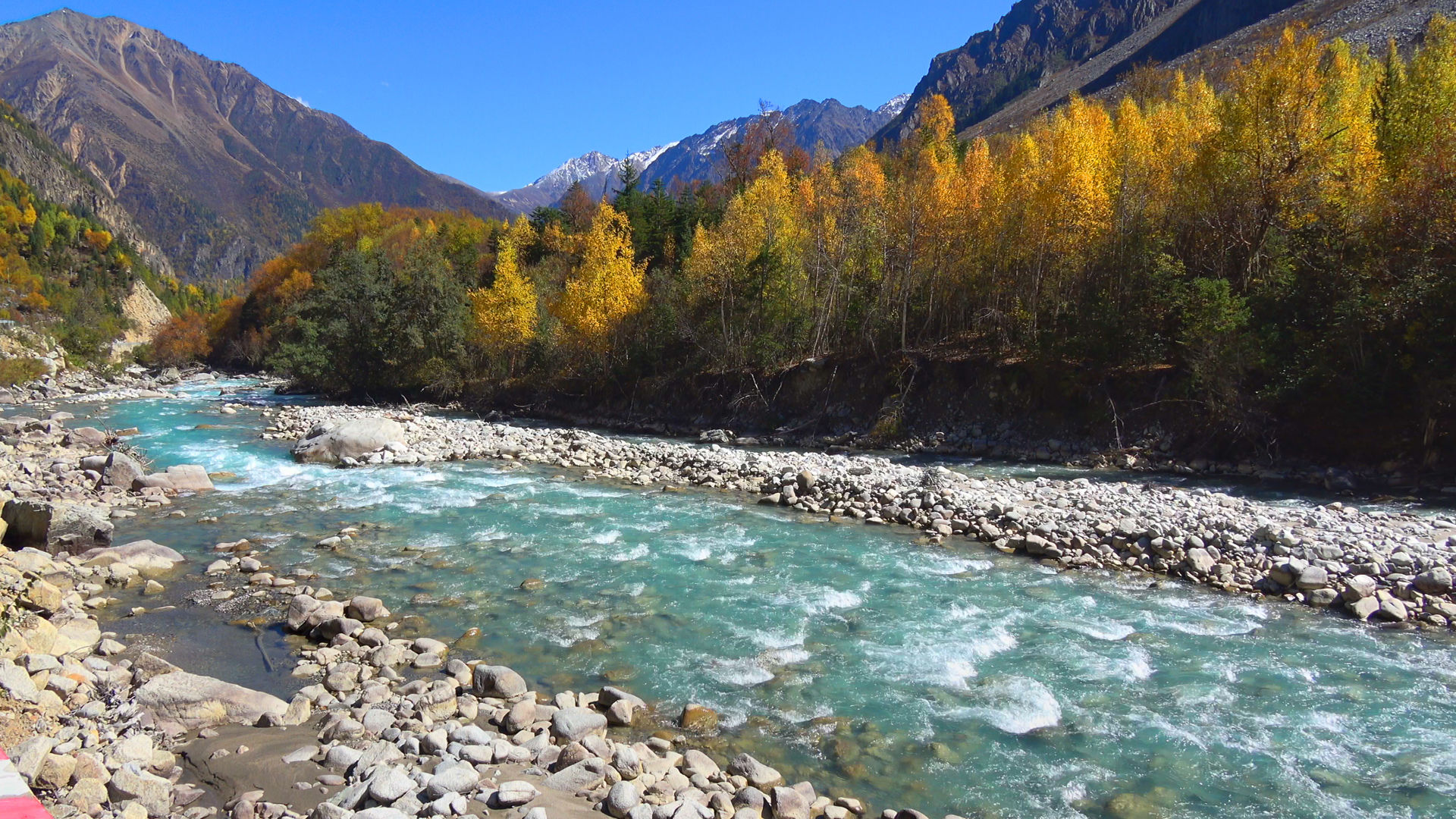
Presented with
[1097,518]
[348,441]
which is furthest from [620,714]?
[348,441]

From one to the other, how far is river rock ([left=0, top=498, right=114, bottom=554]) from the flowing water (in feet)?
3.78

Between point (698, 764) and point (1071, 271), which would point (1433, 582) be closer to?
point (698, 764)

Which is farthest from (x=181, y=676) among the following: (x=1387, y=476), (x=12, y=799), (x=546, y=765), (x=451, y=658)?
(x=1387, y=476)

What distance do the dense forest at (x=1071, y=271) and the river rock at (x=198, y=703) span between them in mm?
20472

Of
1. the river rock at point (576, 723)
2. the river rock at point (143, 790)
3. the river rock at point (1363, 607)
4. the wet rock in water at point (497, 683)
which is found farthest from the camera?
the river rock at point (1363, 607)

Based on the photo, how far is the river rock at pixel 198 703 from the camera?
590cm

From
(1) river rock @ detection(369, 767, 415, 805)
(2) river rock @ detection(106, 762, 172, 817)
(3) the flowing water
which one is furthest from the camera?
(3) the flowing water

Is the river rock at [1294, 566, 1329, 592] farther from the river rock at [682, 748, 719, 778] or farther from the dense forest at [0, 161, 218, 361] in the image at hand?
the dense forest at [0, 161, 218, 361]

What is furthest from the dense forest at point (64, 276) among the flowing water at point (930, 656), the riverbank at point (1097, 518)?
the flowing water at point (930, 656)

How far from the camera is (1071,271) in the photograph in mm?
23672

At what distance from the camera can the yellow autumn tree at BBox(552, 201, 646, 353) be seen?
3105 cm

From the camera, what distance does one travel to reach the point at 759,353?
2869 cm

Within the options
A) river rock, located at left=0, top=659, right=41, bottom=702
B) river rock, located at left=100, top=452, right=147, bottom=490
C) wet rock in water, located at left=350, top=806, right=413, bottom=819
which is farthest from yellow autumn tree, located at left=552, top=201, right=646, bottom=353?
wet rock in water, located at left=350, top=806, right=413, bottom=819

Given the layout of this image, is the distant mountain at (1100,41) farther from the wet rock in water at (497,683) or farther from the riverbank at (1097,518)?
the wet rock in water at (497,683)
